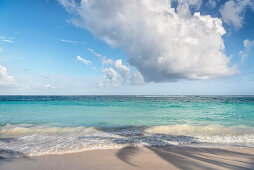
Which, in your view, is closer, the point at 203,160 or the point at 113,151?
the point at 203,160

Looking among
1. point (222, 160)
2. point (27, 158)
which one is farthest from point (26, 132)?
point (222, 160)

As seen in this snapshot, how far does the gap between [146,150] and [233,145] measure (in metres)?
5.19

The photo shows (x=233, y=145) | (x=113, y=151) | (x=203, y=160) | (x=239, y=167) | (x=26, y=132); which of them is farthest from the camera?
(x=26, y=132)

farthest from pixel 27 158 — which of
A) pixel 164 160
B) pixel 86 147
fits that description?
pixel 164 160

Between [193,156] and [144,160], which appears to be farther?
[193,156]

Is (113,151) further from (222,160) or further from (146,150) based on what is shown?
(222,160)

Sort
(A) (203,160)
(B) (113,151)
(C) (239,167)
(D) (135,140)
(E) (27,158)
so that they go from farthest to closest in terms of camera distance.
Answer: (D) (135,140), (B) (113,151), (E) (27,158), (A) (203,160), (C) (239,167)

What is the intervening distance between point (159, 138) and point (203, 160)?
3545 mm

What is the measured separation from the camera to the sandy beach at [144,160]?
5.79m

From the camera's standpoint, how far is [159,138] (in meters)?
9.57

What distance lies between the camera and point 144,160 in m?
6.34

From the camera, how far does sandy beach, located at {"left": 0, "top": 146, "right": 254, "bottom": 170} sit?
19.0 ft

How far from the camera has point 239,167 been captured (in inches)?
222

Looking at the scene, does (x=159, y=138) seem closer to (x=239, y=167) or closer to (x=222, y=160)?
(x=222, y=160)
